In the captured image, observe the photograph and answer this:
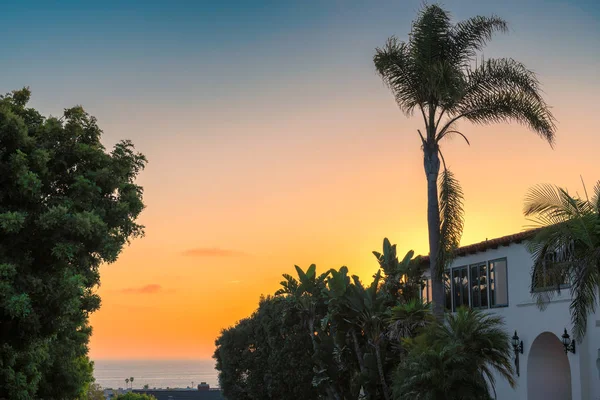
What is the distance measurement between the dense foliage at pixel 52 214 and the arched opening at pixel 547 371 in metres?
15.9

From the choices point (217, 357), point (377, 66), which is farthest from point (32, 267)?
point (217, 357)

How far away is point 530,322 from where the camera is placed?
30453 millimetres

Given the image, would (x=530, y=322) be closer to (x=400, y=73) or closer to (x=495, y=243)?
(x=495, y=243)

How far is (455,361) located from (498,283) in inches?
350

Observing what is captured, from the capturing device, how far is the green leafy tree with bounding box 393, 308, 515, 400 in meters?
24.9

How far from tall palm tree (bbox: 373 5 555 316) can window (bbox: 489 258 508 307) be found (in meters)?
5.45

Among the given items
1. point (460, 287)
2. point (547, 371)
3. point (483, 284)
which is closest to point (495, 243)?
point (483, 284)

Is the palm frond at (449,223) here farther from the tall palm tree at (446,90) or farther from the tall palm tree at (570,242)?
the tall palm tree at (570,242)

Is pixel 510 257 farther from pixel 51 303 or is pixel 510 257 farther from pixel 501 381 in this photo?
pixel 51 303

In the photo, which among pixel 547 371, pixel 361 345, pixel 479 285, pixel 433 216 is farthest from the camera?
pixel 361 345

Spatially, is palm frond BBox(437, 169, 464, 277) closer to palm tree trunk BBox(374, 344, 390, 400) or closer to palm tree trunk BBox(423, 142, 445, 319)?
palm tree trunk BBox(423, 142, 445, 319)

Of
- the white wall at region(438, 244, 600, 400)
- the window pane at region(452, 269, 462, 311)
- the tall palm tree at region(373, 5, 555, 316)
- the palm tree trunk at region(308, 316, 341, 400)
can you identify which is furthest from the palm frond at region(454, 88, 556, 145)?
the palm tree trunk at region(308, 316, 341, 400)

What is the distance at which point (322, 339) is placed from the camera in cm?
3956

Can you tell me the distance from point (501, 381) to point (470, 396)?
8.60 meters
